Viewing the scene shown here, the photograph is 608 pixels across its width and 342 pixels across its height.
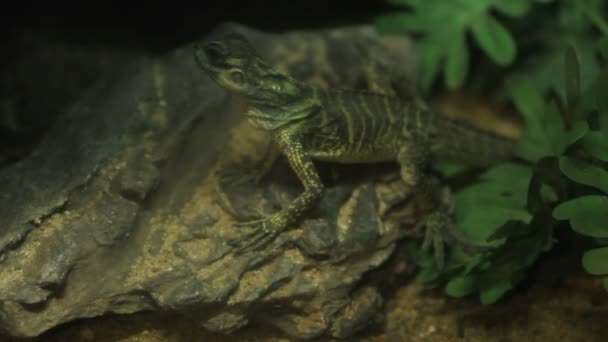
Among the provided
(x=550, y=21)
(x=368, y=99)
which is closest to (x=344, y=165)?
(x=368, y=99)

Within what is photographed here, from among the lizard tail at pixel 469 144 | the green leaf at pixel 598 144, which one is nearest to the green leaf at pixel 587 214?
the green leaf at pixel 598 144

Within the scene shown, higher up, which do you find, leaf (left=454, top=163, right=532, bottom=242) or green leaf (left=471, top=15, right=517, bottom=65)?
green leaf (left=471, top=15, right=517, bottom=65)

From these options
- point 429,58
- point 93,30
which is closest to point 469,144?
point 429,58

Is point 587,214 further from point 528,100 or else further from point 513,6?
point 513,6

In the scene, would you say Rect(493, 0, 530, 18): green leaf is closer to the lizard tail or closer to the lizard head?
the lizard tail

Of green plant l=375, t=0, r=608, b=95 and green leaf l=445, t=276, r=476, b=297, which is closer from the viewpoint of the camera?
green leaf l=445, t=276, r=476, b=297

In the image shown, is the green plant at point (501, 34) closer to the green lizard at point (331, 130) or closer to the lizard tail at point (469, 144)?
the lizard tail at point (469, 144)

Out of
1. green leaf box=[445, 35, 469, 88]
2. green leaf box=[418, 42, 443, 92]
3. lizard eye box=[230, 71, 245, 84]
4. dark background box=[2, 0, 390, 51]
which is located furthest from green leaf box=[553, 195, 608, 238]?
dark background box=[2, 0, 390, 51]
